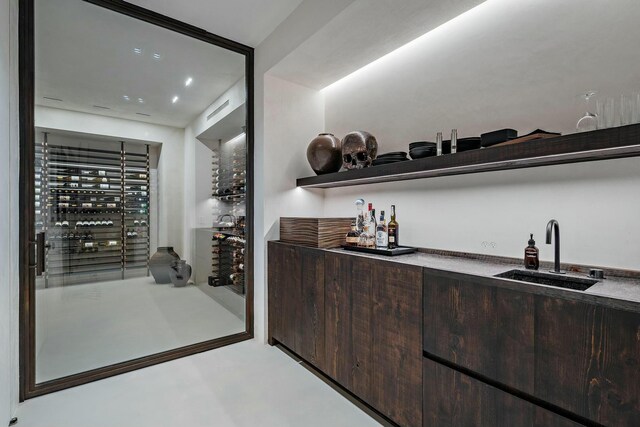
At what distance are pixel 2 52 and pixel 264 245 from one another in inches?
84.8

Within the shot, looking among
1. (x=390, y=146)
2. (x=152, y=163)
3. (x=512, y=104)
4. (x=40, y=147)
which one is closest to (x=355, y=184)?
(x=390, y=146)

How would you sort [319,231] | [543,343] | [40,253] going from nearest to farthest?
[543,343] → [40,253] → [319,231]

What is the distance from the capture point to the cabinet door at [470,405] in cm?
124

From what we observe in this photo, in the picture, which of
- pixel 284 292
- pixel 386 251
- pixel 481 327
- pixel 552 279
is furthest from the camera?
pixel 284 292

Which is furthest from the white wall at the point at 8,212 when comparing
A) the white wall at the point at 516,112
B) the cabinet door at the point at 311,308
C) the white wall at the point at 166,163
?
the white wall at the point at 516,112

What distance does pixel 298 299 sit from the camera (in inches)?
101

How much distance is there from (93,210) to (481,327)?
2.80 meters

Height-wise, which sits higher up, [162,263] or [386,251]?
[386,251]

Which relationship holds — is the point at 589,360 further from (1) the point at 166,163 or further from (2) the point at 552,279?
(1) the point at 166,163

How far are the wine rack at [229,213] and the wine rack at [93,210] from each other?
62cm

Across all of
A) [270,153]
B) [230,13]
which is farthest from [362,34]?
[270,153]

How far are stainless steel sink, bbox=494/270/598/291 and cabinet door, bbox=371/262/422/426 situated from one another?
459mm

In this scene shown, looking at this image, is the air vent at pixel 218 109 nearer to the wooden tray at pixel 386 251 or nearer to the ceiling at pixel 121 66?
the ceiling at pixel 121 66

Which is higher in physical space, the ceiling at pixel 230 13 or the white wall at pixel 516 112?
the ceiling at pixel 230 13
